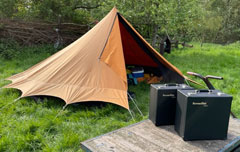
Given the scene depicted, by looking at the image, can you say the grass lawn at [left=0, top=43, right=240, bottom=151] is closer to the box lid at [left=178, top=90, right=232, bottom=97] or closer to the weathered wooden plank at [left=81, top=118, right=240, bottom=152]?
the weathered wooden plank at [left=81, top=118, right=240, bottom=152]

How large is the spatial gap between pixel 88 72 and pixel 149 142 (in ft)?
6.84

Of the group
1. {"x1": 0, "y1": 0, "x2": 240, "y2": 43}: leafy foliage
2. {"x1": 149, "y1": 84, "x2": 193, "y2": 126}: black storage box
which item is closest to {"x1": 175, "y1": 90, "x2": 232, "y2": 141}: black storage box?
{"x1": 149, "y1": 84, "x2": 193, "y2": 126}: black storage box

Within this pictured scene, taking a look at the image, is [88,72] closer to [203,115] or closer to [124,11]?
[203,115]

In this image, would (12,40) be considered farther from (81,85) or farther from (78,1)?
(81,85)

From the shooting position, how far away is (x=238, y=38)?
20.1 meters

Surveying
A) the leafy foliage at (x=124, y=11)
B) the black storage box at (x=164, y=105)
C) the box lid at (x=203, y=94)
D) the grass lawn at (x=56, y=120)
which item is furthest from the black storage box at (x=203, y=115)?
the leafy foliage at (x=124, y=11)

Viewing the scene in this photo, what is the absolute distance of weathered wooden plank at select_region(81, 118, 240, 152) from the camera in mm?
1554

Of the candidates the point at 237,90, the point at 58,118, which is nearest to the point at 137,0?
the point at 237,90

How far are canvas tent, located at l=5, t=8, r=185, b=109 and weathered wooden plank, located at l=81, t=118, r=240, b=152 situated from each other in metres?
1.25

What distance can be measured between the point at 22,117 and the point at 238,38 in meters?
22.0

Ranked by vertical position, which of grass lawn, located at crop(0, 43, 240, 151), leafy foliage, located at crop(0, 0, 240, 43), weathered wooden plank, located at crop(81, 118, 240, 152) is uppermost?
leafy foliage, located at crop(0, 0, 240, 43)

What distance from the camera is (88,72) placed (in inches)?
137

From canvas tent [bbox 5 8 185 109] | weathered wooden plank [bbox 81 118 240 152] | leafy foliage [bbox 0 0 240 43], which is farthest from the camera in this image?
leafy foliage [bbox 0 0 240 43]

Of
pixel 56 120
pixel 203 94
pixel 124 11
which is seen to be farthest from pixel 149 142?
pixel 124 11
